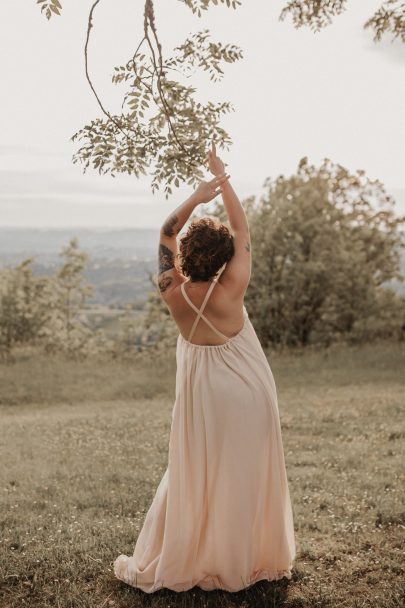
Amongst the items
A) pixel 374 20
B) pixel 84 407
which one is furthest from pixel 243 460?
pixel 84 407

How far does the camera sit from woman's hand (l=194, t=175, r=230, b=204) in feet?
15.5

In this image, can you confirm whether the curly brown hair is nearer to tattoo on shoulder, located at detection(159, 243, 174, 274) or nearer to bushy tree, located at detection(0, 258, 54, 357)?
tattoo on shoulder, located at detection(159, 243, 174, 274)

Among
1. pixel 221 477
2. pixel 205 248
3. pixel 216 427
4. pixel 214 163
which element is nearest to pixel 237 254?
pixel 205 248

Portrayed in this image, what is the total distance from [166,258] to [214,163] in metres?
0.82

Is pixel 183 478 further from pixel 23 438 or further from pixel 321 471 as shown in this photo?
pixel 23 438

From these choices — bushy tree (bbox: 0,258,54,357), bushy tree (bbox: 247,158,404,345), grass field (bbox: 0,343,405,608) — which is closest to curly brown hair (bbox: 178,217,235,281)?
grass field (bbox: 0,343,405,608)

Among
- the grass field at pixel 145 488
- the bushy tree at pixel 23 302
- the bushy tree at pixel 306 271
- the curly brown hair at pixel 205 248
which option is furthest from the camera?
the bushy tree at pixel 23 302

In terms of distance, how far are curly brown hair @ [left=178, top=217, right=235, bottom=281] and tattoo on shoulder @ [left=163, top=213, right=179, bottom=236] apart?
0.19 m

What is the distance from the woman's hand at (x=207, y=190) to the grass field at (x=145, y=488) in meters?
2.94

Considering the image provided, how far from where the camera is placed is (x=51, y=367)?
1917 cm

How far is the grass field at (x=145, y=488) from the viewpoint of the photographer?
508cm

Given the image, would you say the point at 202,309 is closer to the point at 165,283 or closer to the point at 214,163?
the point at 165,283

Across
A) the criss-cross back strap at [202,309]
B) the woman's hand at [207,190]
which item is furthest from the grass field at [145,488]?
the woman's hand at [207,190]

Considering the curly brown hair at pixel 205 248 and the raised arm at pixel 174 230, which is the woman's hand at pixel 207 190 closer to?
the raised arm at pixel 174 230
